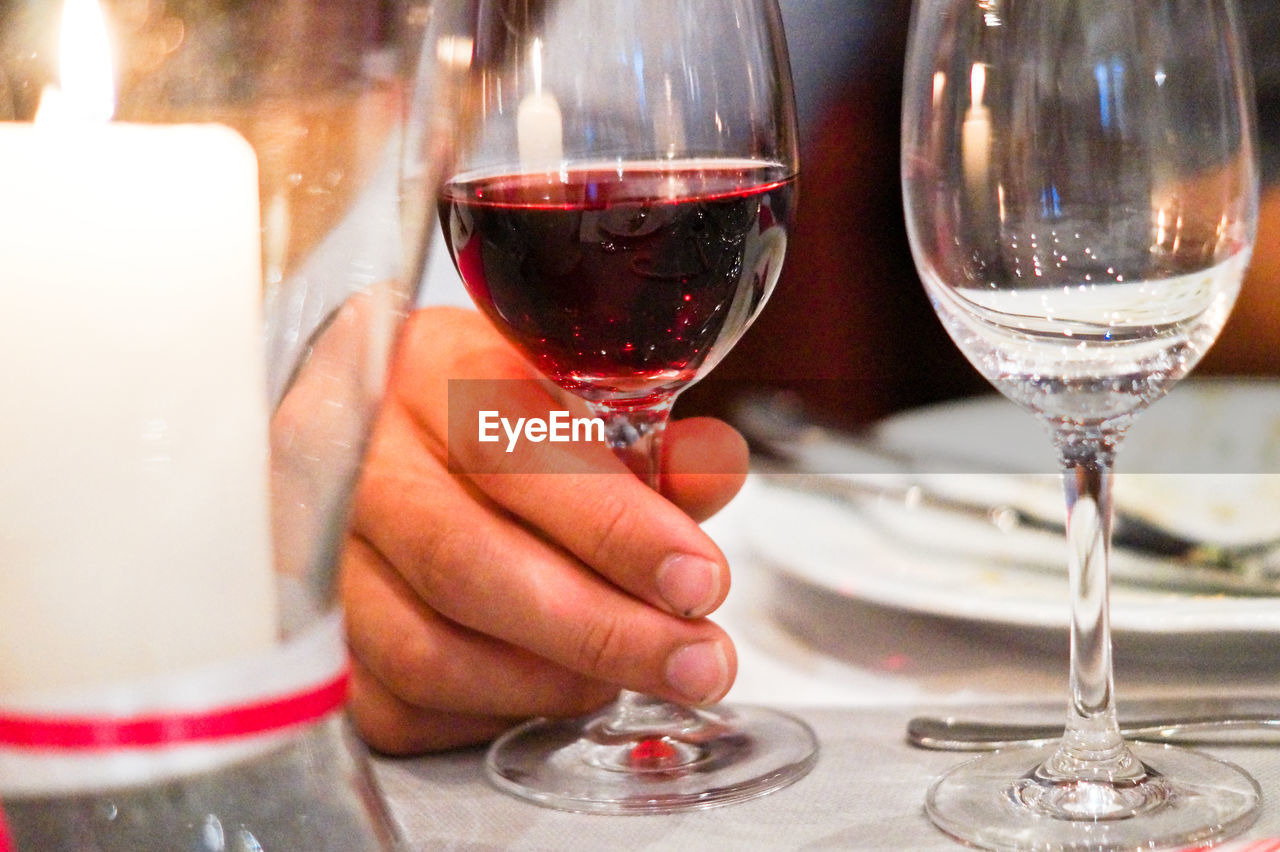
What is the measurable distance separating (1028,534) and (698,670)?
201mm

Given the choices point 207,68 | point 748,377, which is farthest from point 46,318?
A: point 748,377

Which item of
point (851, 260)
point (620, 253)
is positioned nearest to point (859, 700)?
point (620, 253)

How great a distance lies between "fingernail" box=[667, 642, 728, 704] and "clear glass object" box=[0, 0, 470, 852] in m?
0.17

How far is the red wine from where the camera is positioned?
0.44 meters

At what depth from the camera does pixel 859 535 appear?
0.59 metres

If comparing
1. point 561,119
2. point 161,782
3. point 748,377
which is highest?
point 561,119

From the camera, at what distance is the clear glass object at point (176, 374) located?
24 centimetres

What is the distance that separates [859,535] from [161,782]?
375 millimetres

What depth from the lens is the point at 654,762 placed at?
1.48 ft

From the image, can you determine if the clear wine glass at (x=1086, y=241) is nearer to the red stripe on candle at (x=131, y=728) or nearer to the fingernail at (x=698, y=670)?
the fingernail at (x=698, y=670)

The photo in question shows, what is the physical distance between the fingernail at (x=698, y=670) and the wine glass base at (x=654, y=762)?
25mm

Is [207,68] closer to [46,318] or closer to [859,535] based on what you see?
[46,318]

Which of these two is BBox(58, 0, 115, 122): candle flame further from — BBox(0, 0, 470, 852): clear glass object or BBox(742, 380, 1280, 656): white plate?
BBox(742, 380, 1280, 656): white plate

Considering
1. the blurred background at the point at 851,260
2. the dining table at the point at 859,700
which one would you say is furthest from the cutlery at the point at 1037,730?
the blurred background at the point at 851,260
